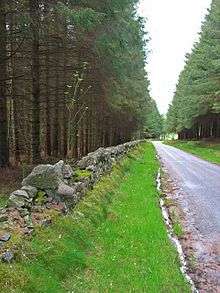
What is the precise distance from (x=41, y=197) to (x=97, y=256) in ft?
5.64

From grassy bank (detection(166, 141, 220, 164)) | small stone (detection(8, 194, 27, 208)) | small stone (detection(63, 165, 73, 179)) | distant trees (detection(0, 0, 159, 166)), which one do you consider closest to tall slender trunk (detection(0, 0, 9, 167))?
distant trees (detection(0, 0, 159, 166))

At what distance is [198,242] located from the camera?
33.4 ft

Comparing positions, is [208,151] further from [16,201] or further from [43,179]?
[16,201]

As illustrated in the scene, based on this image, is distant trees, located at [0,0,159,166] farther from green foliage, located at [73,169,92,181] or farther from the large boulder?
the large boulder

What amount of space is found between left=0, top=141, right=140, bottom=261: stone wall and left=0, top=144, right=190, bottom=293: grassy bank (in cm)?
25

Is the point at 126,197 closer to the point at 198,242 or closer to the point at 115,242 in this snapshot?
the point at 198,242

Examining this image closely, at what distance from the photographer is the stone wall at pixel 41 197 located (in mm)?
7421

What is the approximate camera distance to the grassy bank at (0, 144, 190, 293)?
6.28 meters

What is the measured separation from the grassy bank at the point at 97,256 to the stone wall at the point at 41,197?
25cm

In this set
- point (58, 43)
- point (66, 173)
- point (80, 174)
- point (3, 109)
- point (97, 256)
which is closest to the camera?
point (97, 256)

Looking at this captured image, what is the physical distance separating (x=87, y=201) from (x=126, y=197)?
331cm

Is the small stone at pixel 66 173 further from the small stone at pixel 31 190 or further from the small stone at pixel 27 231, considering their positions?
the small stone at pixel 27 231

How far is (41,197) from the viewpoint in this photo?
900cm

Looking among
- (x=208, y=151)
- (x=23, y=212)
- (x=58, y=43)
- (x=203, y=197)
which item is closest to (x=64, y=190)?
(x=23, y=212)
